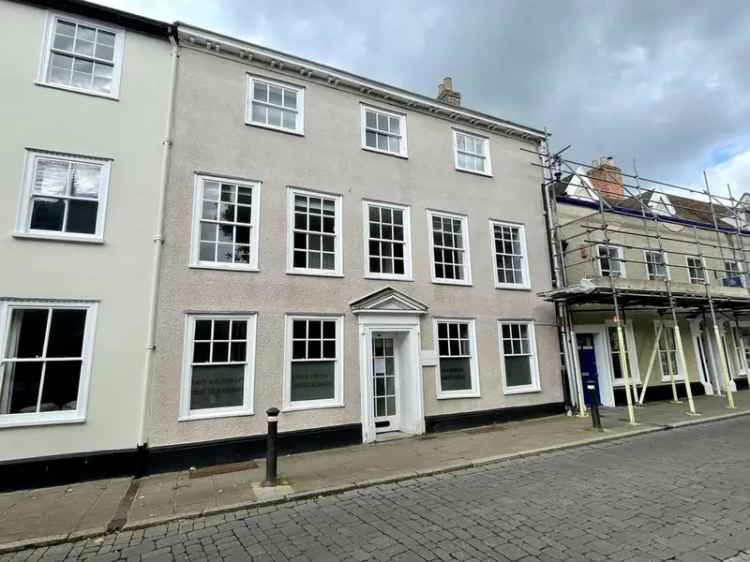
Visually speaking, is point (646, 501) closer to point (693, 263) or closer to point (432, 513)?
point (432, 513)

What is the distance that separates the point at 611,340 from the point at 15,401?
53.7 ft

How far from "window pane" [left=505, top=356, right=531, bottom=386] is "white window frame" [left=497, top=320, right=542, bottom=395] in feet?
0.29

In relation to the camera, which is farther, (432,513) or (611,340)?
(611,340)

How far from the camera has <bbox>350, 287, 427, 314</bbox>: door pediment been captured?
9.99 meters

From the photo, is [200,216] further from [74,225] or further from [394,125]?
[394,125]

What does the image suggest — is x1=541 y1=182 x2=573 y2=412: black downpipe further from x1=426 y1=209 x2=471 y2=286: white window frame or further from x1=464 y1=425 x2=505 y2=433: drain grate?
x1=426 y1=209 x2=471 y2=286: white window frame

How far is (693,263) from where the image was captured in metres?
17.5

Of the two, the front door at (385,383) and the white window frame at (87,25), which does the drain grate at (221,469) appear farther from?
the white window frame at (87,25)

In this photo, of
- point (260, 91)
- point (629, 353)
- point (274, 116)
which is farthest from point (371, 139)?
point (629, 353)

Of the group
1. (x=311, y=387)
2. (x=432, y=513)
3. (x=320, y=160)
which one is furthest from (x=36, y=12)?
(x=432, y=513)

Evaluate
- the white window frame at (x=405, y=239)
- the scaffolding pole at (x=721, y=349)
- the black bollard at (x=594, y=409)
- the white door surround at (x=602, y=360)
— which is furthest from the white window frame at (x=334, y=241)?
the scaffolding pole at (x=721, y=349)

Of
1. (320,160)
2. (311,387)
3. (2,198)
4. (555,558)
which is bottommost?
(555,558)

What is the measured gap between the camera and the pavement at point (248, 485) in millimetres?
5332

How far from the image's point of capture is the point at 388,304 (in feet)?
33.8
